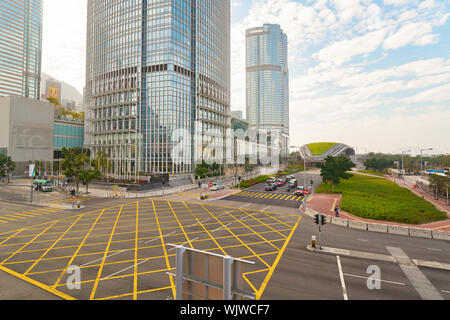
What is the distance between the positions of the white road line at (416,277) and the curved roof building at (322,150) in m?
124

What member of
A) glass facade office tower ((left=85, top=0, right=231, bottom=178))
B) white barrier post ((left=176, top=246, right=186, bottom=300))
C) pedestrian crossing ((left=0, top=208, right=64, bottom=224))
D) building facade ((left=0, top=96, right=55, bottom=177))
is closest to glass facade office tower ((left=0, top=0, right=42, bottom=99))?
building facade ((left=0, top=96, right=55, bottom=177))

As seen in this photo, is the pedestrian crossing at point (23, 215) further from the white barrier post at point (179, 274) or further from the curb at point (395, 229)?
the curb at point (395, 229)

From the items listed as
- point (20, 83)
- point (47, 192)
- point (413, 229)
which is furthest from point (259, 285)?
point (20, 83)

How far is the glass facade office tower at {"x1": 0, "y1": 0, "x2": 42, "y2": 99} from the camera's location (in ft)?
373

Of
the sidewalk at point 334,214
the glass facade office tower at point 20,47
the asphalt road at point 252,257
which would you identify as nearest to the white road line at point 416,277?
the asphalt road at point 252,257

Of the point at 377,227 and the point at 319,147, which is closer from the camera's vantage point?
the point at 377,227

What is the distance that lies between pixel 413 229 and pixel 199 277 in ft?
76.4

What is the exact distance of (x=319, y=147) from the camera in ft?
475

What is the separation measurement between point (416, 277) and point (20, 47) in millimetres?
173241

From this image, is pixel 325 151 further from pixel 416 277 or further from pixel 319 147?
pixel 416 277

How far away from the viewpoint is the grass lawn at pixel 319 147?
141 m

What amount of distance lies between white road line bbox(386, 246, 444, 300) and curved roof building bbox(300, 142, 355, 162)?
12447 centimetres

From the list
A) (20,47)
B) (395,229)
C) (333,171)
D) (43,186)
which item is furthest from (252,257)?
(20,47)

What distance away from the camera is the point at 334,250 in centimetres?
1617
